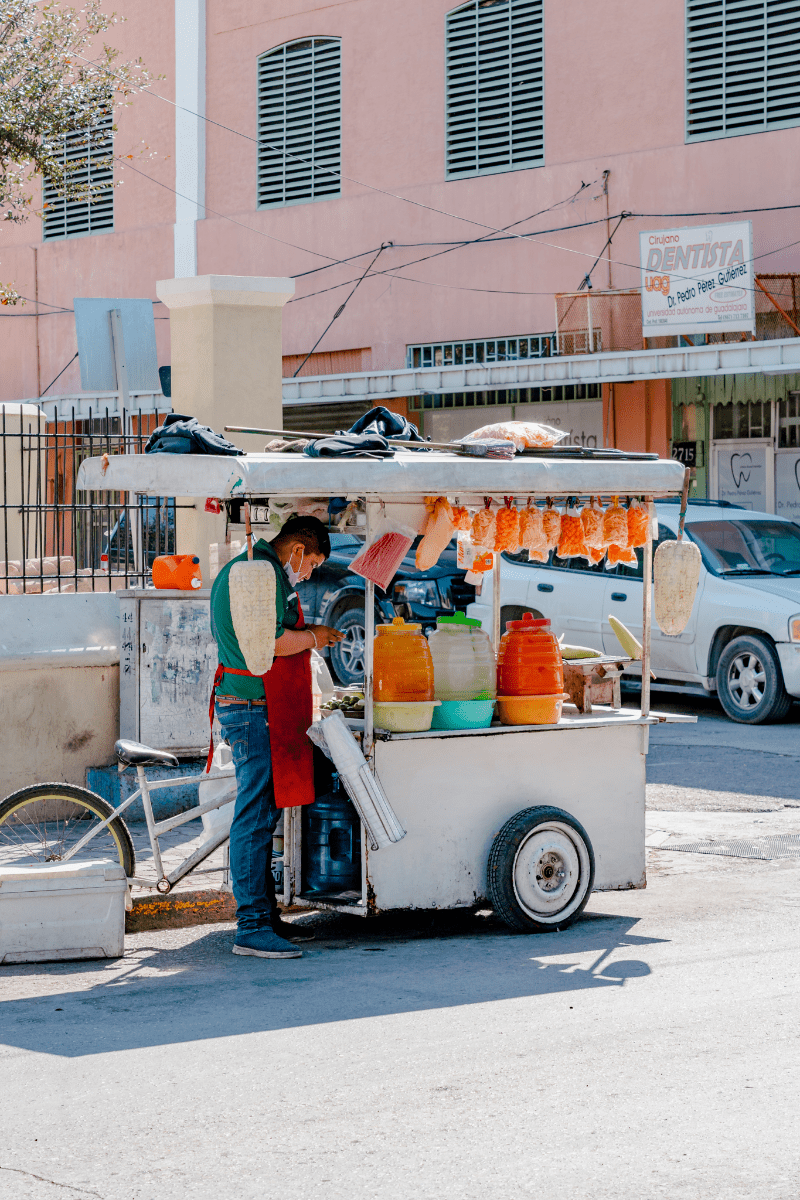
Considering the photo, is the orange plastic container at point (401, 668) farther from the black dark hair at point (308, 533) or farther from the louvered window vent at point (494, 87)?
the louvered window vent at point (494, 87)

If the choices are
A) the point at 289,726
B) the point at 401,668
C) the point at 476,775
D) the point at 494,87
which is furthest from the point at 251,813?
the point at 494,87

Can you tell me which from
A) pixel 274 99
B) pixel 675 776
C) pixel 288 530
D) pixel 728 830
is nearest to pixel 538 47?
pixel 274 99

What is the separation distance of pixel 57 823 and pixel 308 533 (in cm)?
185

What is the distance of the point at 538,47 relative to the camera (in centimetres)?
2262

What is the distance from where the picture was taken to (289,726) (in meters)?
6.78

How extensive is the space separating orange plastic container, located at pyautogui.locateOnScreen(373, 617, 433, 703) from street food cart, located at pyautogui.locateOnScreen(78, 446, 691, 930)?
120mm

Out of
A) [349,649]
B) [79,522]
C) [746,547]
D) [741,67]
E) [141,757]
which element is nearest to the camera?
[141,757]

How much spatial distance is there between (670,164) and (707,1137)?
18283 millimetres

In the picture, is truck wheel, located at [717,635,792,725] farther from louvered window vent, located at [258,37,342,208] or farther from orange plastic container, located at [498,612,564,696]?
louvered window vent, located at [258,37,342,208]

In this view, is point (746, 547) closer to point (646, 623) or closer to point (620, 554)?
point (620, 554)

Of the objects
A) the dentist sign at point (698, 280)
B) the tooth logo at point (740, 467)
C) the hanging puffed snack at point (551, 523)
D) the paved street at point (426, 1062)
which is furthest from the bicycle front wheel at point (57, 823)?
the tooth logo at point (740, 467)

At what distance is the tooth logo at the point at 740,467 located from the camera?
819 inches

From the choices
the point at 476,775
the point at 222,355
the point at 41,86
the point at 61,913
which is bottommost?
the point at 61,913

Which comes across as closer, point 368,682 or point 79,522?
point 368,682
